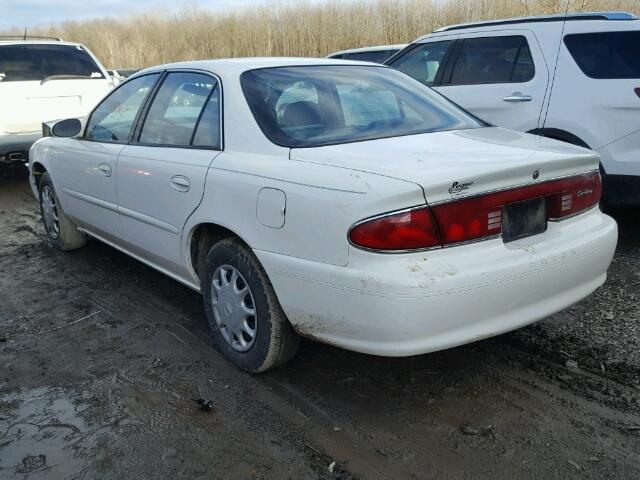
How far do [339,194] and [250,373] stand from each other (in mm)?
1228

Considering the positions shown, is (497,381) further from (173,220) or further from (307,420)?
(173,220)

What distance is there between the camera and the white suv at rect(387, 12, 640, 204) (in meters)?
5.02

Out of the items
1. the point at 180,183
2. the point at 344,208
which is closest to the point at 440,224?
the point at 344,208

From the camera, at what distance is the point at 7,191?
8281 millimetres

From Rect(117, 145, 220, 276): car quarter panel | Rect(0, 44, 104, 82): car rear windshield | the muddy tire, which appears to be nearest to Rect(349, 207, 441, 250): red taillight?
Rect(117, 145, 220, 276): car quarter panel

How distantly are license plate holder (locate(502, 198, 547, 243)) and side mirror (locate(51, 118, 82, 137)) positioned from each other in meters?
3.50

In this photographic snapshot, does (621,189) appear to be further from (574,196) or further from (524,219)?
(524,219)

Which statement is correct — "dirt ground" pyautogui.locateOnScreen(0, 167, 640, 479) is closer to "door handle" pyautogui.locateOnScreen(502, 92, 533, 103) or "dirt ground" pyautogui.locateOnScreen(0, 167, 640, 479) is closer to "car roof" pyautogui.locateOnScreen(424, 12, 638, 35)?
"door handle" pyautogui.locateOnScreen(502, 92, 533, 103)

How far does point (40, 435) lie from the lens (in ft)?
9.32

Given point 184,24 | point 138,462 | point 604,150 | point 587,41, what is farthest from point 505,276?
point 184,24

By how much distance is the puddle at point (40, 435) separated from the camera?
260 centimetres

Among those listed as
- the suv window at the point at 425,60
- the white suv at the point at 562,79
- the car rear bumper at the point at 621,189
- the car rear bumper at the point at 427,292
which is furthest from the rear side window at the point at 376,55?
the car rear bumper at the point at 427,292

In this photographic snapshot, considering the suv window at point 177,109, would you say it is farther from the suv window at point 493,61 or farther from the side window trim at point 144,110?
the suv window at point 493,61

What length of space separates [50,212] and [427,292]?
4.19 meters
